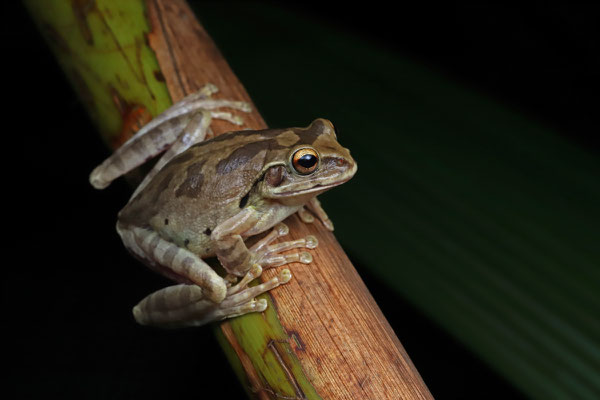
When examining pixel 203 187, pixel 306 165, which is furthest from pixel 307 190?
pixel 203 187

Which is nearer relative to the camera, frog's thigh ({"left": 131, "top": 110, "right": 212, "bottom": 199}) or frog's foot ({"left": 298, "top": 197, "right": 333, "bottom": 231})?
frog's foot ({"left": 298, "top": 197, "right": 333, "bottom": 231})

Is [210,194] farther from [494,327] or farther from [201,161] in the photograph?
[494,327]

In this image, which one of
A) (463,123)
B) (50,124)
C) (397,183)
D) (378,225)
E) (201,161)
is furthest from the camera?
(50,124)

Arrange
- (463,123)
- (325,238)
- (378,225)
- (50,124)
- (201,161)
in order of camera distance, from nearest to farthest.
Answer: (325,238), (201,161), (378,225), (463,123), (50,124)

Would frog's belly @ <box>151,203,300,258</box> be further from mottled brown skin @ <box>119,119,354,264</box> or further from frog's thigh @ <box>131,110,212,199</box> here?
frog's thigh @ <box>131,110,212,199</box>

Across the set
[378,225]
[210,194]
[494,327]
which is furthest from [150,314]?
[494,327]

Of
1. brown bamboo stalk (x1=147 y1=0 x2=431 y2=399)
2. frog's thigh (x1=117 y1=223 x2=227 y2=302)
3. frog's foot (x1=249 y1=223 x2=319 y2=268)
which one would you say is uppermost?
frog's thigh (x1=117 y1=223 x2=227 y2=302)

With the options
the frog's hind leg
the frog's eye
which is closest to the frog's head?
the frog's eye
